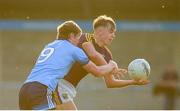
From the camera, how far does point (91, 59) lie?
733 cm

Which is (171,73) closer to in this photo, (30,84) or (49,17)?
(49,17)

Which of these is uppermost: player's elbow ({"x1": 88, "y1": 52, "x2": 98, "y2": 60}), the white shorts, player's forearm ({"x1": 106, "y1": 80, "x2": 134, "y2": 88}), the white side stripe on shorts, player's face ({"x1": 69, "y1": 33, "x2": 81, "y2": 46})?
player's face ({"x1": 69, "y1": 33, "x2": 81, "y2": 46})

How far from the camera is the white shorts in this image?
23.3 ft

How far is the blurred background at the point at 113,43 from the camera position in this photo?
1919cm

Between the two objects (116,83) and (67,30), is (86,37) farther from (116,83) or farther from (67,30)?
(67,30)

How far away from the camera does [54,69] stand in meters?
6.52

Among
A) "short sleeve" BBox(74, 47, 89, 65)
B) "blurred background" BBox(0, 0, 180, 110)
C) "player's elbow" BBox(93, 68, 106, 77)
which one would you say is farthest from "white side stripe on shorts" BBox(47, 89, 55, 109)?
"blurred background" BBox(0, 0, 180, 110)

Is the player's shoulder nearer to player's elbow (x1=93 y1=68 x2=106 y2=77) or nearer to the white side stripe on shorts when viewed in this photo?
player's elbow (x1=93 y1=68 x2=106 y2=77)

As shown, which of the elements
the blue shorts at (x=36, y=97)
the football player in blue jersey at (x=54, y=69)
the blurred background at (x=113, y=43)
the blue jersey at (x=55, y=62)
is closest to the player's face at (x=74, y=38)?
the football player in blue jersey at (x=54, y=69)

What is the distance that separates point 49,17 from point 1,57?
3331 millimetres

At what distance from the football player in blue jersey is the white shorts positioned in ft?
0.21

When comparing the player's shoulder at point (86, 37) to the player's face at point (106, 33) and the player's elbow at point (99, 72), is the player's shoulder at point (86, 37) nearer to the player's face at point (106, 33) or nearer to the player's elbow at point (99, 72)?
the player's face at point (106, 33)

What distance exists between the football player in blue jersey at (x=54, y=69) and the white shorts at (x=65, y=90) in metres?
0.06

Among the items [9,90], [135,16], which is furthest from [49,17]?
[9,90]
